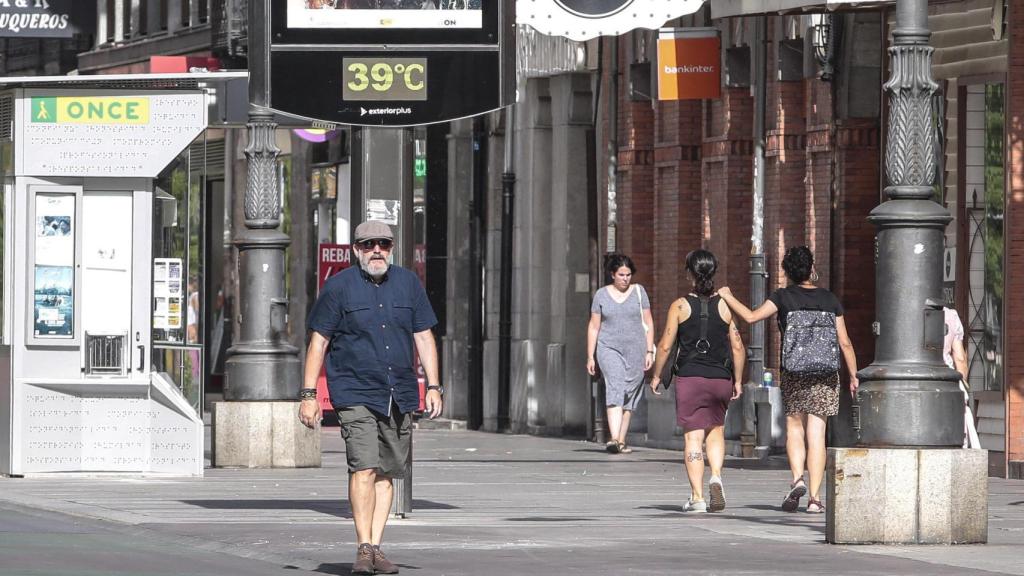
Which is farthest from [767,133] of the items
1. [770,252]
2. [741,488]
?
[741,488]

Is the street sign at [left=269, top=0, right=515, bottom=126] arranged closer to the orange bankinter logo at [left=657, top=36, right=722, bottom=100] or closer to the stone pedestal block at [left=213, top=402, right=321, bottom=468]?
the stone pedestal block at [left=213, top=402, right=321, bottom=468]

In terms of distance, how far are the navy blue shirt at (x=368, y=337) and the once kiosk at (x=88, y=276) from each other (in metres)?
7.45

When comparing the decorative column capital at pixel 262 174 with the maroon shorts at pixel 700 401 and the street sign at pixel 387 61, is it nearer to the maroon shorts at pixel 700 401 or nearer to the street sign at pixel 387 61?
the street sign at pixel 387 61

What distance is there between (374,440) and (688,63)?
1271 cm

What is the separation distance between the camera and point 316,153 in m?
40.3

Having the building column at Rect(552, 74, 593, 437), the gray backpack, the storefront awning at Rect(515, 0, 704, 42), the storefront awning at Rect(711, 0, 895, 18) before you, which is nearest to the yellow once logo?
the storefront awning at Rect(515, 0, 704, 42)

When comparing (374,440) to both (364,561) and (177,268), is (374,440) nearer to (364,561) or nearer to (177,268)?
(364,561)

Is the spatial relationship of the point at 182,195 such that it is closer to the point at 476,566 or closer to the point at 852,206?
the point at 852,206

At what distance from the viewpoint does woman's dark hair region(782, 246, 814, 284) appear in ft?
61.6

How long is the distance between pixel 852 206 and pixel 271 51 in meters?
8.67

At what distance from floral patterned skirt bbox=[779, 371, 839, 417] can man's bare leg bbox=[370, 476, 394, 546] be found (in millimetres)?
4918

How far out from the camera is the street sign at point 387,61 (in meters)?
17.5

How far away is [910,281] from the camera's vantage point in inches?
619

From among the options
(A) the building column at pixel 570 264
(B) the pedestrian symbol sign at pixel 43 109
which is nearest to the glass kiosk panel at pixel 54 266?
(B) the pedestrian symbol sign at pixel 43 109
